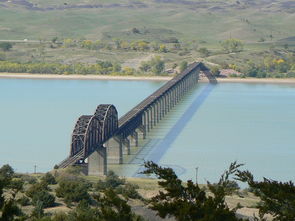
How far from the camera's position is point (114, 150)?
59.7 meters

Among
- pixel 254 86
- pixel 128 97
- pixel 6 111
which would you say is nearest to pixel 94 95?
pixel 128 97

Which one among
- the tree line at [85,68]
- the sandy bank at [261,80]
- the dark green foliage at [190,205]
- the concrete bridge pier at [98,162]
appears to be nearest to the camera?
the dark green foliage at [190,205]

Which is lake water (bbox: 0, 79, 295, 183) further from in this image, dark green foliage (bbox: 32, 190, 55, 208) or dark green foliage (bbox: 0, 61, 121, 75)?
dark green foliage (bbox: 0, 61, 121, 75)

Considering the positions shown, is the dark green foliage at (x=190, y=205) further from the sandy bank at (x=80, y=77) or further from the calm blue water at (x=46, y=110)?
the sandy bank at (x=80, y=77)

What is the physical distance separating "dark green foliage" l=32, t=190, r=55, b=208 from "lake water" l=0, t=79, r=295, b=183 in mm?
12791

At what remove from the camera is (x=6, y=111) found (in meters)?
87.1

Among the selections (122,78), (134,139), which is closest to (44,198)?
(134,139)

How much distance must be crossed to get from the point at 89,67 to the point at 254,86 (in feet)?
99.9

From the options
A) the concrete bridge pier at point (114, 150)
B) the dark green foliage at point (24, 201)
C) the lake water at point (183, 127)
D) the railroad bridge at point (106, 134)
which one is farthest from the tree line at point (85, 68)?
the dark green foliage at point (24, 201)

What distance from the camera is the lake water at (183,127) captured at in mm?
57281

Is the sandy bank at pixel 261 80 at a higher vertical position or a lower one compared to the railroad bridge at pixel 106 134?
lower

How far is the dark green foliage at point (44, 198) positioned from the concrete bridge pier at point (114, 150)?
1152 inches

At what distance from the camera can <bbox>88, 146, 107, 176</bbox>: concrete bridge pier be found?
53.4 metres

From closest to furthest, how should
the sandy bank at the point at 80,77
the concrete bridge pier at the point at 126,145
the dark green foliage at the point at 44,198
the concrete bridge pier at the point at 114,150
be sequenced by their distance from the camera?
the dark green foliage at the point at 44,198, the concrete bridge pier at the point at 114,150, the concrete bridge pier at the point at 126,145, the sandy bank at the point at 80,77
